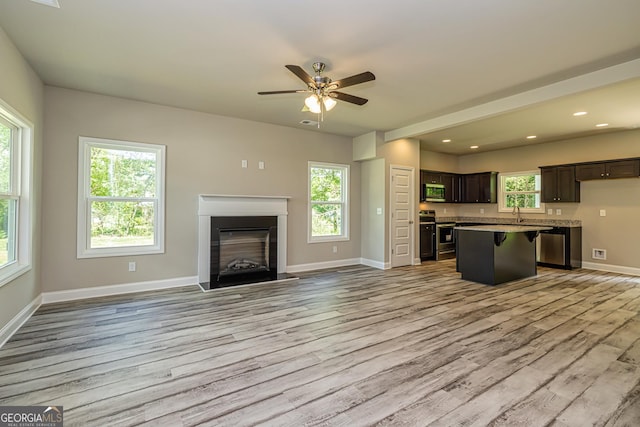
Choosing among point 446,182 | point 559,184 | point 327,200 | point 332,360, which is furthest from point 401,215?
point 332,360

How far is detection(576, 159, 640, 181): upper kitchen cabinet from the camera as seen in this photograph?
219 inches

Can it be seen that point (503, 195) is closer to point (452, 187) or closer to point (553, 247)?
point (452, 187)

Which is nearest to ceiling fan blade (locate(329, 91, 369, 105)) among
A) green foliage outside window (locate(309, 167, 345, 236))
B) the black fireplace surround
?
the black fireplace surround

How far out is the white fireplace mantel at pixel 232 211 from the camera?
489 centimetres

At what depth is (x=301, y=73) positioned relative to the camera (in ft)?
9.18

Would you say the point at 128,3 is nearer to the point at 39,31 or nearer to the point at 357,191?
the point at 39,31

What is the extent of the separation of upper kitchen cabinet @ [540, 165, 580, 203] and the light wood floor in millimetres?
3025

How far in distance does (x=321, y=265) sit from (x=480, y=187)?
4799 mm

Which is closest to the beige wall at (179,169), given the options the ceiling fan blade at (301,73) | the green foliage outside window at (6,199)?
the green foliage outside window at (6,199)

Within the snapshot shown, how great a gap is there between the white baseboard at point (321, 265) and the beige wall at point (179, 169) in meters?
0.08

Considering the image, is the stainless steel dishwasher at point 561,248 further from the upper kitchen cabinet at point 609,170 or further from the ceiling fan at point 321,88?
the ceiling fan at point 321,88

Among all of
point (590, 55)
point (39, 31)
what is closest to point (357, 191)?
point (590, 55)

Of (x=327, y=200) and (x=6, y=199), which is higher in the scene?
(x=327, y=200)

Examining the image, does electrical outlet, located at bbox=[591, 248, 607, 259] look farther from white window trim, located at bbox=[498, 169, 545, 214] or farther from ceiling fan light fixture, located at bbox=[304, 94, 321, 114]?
ceiling fan light fixture, located at bbox=[304, 94, 321, 114]
